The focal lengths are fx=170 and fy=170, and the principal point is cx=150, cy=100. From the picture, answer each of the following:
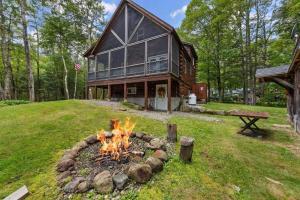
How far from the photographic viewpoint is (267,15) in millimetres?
22016

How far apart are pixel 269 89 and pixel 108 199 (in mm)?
26811

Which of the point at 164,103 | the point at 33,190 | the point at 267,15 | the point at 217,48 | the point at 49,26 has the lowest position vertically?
the point at 33,190

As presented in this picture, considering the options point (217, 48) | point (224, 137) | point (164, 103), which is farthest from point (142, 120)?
point (217, 48)

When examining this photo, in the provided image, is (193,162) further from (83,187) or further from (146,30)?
(146,30)

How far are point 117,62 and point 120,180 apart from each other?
43.5ft

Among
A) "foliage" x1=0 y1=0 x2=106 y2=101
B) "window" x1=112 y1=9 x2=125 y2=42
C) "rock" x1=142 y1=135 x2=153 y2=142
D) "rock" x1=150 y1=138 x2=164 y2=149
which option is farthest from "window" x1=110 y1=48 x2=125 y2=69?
"rock" x1=150 y1=138 x2=164 y2=149

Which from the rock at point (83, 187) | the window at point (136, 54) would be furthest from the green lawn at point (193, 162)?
the window at point (136, 54)

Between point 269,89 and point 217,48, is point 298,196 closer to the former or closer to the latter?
point 217,48

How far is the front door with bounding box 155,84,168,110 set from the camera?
14.0 metres

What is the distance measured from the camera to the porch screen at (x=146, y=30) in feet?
41.3

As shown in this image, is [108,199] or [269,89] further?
[269,89]

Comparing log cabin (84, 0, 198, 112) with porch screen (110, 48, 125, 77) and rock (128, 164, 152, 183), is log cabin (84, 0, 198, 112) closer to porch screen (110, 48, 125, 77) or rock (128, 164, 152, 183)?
porch screen (110, 48, 125, 77)

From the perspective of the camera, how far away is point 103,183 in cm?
337

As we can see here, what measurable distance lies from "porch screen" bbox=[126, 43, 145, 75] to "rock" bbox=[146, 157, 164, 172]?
9.62m
